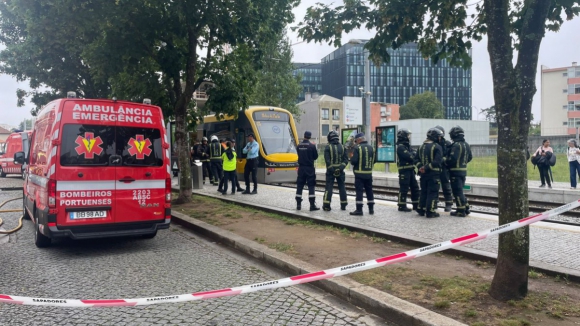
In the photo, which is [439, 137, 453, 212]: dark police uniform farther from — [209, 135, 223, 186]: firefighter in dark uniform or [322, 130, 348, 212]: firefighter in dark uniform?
[209, 135, 223, 186]: firefighter in dark uniform

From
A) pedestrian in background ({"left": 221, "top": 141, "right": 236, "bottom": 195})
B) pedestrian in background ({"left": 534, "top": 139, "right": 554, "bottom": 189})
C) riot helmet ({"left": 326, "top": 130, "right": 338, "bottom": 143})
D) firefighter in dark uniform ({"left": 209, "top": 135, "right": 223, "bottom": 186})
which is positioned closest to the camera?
riot helmet ({"left": 326, "top": 130, "right": 338, "bottom": 143})

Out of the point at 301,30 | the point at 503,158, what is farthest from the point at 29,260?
the point at 503,158

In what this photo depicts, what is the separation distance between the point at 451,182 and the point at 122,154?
669cm

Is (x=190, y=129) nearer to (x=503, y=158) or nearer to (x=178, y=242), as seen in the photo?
(x=178, y=242)

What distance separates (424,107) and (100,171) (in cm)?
9734

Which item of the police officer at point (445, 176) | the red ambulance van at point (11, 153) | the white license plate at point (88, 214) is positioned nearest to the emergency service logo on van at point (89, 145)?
the white license plate at point (88, 214)

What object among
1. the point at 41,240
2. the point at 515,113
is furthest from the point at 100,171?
the point at 515,113

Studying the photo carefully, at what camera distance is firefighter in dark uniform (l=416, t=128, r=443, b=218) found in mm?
9281

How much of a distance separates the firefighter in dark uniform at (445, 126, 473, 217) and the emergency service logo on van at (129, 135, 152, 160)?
19.8 ft

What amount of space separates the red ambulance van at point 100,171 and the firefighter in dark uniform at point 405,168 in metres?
5.12

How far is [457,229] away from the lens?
315 inches

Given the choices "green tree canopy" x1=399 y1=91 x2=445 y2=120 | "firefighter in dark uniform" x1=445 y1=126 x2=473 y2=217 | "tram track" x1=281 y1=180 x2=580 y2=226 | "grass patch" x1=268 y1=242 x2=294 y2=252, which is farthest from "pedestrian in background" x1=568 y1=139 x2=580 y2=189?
"green tree canopy" x1=399 y1=91 x2=445 y2=120

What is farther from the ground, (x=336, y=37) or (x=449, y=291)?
(x=336, y=37)

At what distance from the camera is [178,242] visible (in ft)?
27.2
